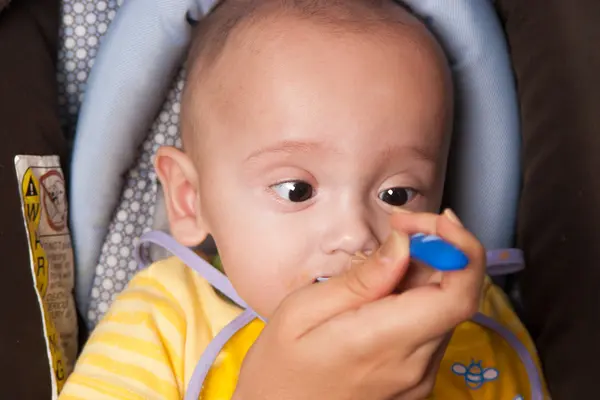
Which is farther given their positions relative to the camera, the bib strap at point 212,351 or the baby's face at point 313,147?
the bib strap at point 212,351

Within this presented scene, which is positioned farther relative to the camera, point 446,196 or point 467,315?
point 446,196

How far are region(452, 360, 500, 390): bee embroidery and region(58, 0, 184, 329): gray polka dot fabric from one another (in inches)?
21.2

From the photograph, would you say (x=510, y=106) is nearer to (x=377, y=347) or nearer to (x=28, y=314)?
(x=377, y=347)

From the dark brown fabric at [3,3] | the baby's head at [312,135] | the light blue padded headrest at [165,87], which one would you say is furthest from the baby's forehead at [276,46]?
the dark brown fabric at [3,3]

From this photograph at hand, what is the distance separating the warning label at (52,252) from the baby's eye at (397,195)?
49 cm

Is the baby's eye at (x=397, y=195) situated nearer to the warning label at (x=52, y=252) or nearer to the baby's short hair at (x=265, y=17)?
the baby's short hair at (x=265, y=17)

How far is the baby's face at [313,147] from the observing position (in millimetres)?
955

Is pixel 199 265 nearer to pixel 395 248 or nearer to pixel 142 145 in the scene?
pixel 142 145

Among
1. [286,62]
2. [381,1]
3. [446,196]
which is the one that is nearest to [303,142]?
[286,62]

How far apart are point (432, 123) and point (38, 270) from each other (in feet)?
1.86

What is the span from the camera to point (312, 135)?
960 millimetres

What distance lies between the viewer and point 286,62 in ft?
3.28

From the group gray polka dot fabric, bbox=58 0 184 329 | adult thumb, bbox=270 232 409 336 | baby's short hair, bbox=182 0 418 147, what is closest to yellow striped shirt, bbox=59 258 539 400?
gray polka dot fabric, bbox=58 0 184 329

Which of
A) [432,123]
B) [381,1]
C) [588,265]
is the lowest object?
[588,265]
